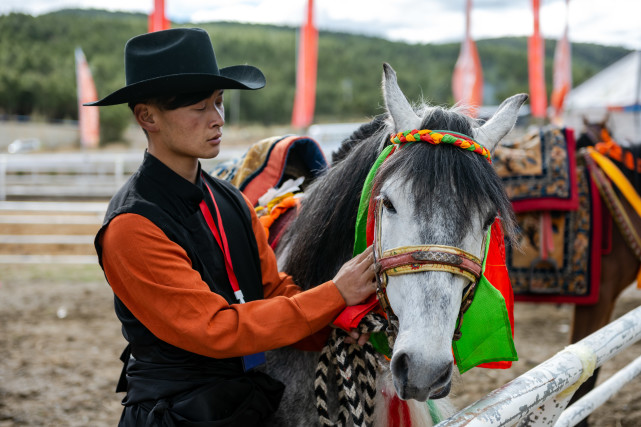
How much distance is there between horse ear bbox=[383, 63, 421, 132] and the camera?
1.42m

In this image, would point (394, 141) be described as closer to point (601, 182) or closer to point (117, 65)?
point (601, 182)

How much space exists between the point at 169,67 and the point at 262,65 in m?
66.9

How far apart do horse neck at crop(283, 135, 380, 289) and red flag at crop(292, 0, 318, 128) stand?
846 centimetres

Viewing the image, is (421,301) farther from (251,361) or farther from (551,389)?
(251,361)

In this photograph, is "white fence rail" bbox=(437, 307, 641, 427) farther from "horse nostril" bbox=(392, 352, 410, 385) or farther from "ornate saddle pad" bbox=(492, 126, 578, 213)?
"ornate saddle pad" bbox=(492, 126, 578, 213)

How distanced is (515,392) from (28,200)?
13.6 metres

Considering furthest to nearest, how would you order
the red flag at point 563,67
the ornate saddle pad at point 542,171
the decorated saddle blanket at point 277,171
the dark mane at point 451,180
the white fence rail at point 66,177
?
the red flag at point 563,67 < the white fence rail at point 66,177 < the ornate saddle pad at point 542,171 < the decorated saddle blanket at point 277,171 < the dark mane at point 451,180

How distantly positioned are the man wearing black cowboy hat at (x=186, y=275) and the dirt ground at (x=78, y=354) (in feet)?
4.98

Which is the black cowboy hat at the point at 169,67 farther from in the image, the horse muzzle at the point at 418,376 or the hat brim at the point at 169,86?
the horse muzzle at the point at 418,376

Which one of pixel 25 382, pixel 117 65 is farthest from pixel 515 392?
pixel 117 65

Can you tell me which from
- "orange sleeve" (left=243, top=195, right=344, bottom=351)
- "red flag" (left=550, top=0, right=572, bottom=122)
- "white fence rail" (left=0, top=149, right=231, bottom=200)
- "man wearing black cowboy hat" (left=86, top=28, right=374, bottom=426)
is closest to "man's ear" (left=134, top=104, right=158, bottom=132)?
"man wearing black cowboy hat" (left=86, top=28, right=374, bottom=426)

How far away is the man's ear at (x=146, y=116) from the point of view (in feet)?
4.77

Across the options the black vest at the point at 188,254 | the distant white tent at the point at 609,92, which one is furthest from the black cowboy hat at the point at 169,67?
the distant white tent at the point at 609,92

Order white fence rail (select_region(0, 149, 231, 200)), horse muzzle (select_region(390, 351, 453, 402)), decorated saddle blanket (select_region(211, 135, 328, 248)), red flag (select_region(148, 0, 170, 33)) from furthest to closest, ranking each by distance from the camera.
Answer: white fence rail (select_region(0, 149, 231, 200)) → red flag (select_region(148, 0, 170, 33)) → decorated saddle blanket (select_region(211, 135, 328, 248)) → horse muzzle (select_region(390, 351, 453, 402))
